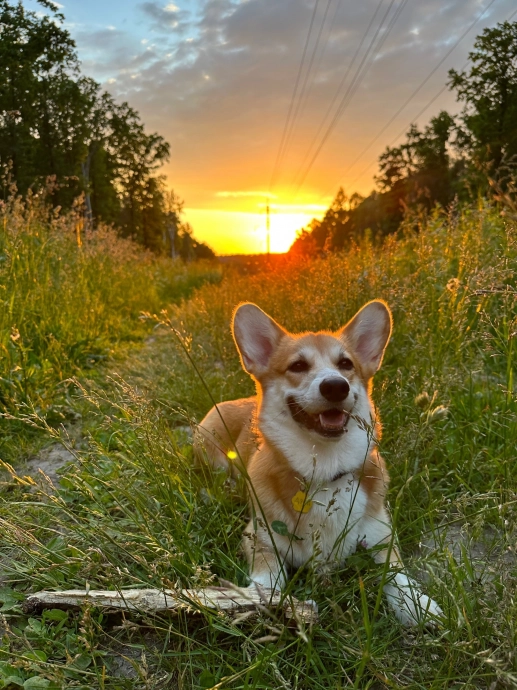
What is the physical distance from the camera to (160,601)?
1605mm

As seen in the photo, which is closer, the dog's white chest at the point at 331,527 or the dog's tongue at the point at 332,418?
the dog's white chest at the point at 331,527

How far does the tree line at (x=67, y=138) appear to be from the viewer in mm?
23906

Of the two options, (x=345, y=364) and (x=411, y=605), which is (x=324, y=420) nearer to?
(x=345, y=364)

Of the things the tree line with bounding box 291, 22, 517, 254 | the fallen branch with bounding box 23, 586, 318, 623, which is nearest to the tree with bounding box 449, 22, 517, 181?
the tree line with bounding box 291, 22, 517, 254

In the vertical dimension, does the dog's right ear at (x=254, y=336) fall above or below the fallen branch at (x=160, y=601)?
above

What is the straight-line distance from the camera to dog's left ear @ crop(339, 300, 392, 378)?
250cm

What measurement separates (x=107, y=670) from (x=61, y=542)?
780 mm

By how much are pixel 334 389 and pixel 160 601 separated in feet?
3.44

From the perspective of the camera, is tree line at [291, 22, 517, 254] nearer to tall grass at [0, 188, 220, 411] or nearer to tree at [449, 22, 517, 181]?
tree at [449, 22, 517, 181]

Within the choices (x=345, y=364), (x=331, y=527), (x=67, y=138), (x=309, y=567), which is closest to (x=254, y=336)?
(x=345, y=364)

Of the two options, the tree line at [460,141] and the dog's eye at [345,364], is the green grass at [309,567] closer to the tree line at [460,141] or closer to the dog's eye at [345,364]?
the dog's eye at [345,364]

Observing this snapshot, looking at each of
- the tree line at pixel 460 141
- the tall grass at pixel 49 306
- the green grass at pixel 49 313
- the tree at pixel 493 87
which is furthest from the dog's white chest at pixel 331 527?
the tree at pixel 493 87

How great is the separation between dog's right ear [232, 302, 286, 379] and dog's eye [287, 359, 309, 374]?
0.17m

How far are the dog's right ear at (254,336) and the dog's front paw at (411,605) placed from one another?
1188 millimetres
